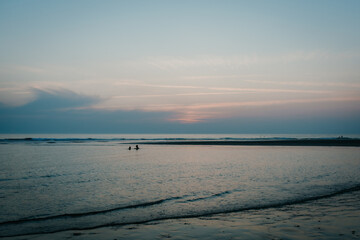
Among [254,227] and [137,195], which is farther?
[137,195]

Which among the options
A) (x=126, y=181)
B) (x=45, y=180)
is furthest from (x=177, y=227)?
(x=45, y=180)

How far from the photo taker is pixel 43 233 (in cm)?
969

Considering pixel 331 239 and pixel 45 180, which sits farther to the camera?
pixel 45 180

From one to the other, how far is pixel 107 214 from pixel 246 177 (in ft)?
42.8

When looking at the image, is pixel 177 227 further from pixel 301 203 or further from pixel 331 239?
pixel 301 203

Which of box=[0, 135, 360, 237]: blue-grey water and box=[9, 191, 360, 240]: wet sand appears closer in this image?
box=[9, 191, 360, 240]: wet sand

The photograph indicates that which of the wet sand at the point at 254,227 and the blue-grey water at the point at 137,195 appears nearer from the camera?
the wet sand at the point at 254,227

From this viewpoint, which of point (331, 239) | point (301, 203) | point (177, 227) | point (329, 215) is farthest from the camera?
point (301, 203)

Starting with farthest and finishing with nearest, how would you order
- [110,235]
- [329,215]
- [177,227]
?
[329,215], [177,227], [110,235]

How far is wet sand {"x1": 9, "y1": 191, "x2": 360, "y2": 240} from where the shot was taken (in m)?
9.26

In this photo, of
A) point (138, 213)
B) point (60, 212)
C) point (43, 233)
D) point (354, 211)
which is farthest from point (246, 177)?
point (43, 233)

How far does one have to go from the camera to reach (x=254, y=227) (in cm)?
1020

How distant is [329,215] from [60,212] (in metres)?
11.7

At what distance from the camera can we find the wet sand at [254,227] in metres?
9.26
